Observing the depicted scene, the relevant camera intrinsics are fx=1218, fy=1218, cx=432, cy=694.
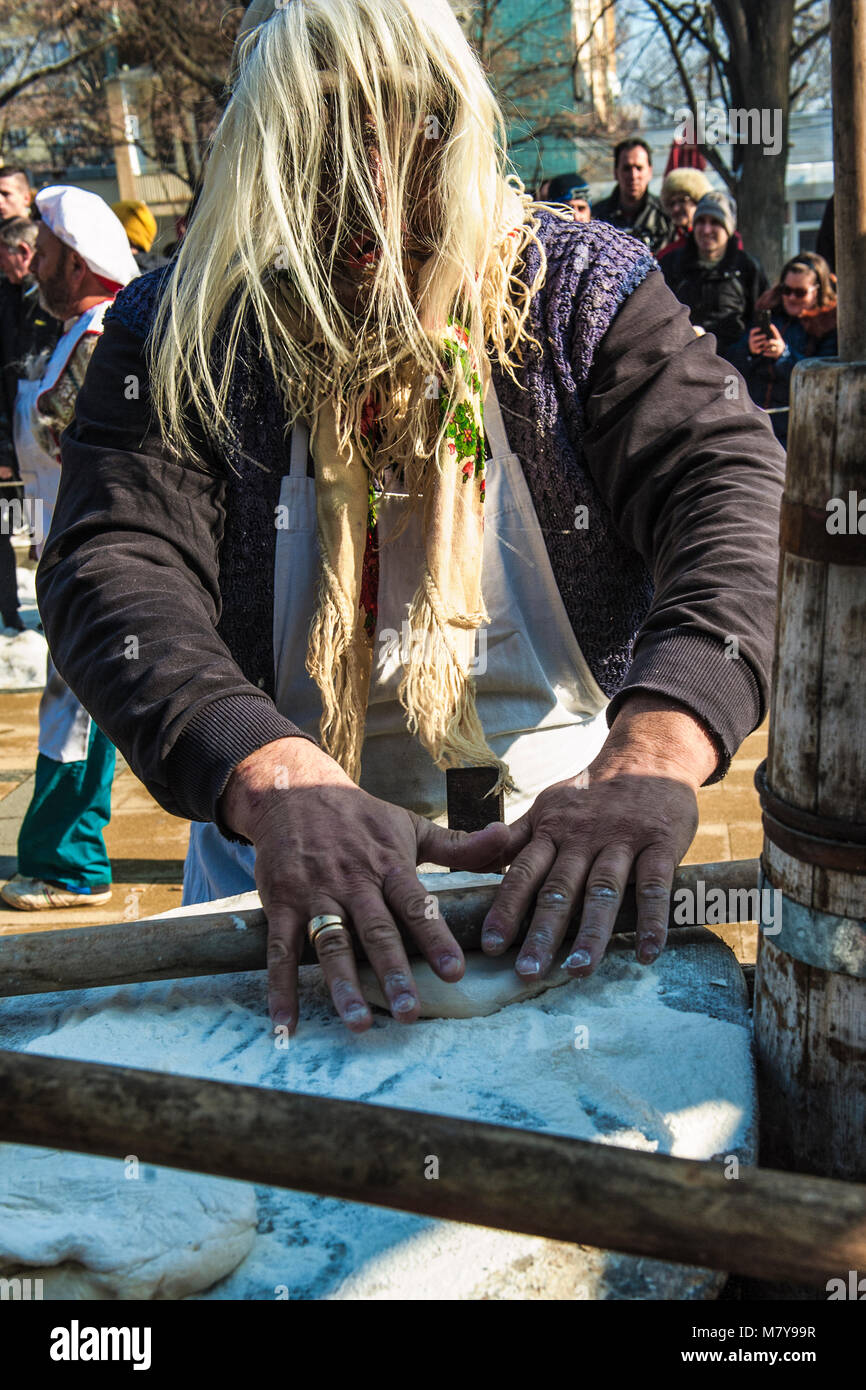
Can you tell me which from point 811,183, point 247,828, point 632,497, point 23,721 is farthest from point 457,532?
point 811,183

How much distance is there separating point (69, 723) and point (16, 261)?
3.63 metres

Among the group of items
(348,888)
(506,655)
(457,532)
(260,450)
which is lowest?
(348,888)

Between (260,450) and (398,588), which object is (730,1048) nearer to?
(398,588)

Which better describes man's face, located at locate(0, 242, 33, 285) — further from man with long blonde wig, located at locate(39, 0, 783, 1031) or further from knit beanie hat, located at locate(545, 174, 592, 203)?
man with long blonde wig, located at locate(39, 0, 783, 1031)

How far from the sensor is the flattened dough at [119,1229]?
1021mm

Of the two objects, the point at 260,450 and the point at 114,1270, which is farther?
the point at 260,450

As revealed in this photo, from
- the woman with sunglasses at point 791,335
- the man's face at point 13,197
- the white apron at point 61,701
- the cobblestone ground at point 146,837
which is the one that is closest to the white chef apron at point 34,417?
the white apron at point 61,701

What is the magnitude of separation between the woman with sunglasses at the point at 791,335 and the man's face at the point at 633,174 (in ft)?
5.71

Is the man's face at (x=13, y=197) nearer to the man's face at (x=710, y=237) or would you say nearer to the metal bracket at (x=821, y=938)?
the man's face at (x=710, y=237)

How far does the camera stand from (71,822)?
13.0ft

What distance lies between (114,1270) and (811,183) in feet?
83.2

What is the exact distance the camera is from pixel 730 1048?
1.27 metres

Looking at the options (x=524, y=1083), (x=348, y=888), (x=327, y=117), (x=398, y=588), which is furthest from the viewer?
(x=398, y=588)

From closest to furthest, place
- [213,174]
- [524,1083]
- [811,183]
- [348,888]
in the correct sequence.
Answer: [524,1083], [348,888], [213,174], [811,183]
